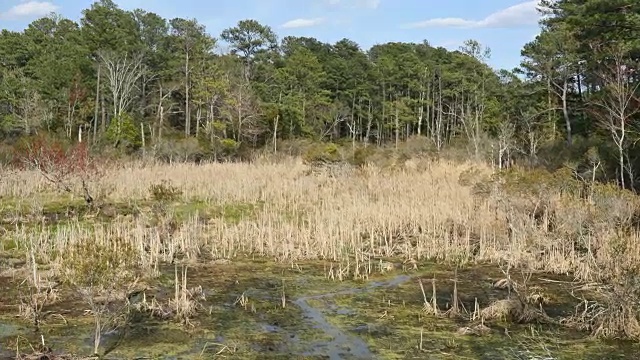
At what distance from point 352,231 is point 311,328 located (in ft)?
13.5

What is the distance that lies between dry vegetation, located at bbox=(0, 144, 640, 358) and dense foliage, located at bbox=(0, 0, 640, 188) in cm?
543

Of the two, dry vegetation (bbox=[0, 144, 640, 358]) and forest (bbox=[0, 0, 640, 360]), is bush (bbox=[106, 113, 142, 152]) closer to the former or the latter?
forest (bbox=[0, 0, 640, 360])

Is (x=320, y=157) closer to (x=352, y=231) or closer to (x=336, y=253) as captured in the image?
(x=352, y=231)

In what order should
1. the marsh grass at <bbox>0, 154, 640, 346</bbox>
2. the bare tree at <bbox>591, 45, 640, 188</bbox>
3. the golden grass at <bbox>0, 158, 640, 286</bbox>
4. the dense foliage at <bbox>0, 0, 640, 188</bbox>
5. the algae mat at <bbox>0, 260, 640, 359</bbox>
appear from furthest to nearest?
1. the dense foliage at <bbox>0, 0, 640, 188</bbox>
2. the bare tree at <bbox>591, 45, 640, 188</bbox>
3. the golden grass at <bbox>0, 158, 640, 286</bbox>
4. the marsh grass at <bbox>0, 154, 640, 346</bbox>
5. the algae mat at <bbox>0, 260, 640, 359</bbox>

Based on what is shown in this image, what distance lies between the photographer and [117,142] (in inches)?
1181

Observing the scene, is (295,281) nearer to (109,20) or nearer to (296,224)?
(296,224)

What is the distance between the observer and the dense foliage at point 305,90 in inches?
716

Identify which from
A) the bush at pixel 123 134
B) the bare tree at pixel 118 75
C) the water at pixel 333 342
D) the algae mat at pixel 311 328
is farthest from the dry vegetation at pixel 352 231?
the bare tree at pixel 118 75

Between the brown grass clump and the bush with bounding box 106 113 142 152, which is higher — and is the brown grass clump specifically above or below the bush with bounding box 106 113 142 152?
below

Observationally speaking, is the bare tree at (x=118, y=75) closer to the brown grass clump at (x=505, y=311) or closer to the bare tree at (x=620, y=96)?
the bare tree at (x=620, y=96)

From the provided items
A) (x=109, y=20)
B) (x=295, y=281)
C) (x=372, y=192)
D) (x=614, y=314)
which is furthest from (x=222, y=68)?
(x=614, y=314)

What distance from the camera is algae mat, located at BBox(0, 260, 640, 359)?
513 centimetres

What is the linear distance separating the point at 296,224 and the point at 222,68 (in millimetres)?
31409

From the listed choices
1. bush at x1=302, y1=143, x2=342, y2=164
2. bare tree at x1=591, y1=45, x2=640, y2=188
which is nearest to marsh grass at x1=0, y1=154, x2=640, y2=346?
bush at x1=302, y1=143, x2=342, y2=164
